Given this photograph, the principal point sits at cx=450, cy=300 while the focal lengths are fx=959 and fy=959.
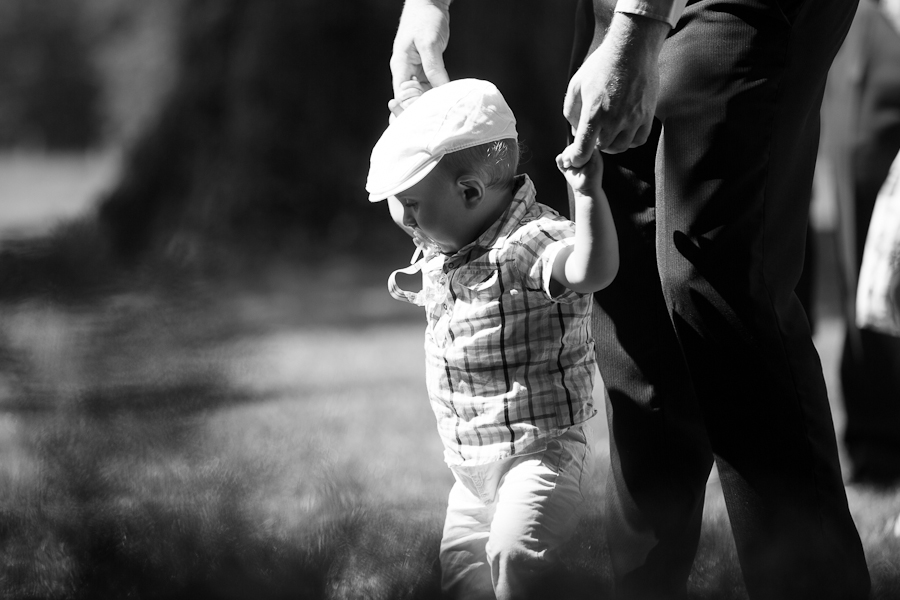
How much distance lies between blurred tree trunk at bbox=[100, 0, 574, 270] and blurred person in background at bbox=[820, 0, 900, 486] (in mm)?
3301

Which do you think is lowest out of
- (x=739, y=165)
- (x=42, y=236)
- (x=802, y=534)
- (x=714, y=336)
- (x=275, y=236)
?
(x=275, y=236)

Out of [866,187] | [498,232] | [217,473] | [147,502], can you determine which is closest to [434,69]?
[498,232]

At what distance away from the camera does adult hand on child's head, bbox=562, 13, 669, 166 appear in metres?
1.15

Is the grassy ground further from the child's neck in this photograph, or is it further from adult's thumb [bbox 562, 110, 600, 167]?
adult's thumb [bbox 562, 110, 600, 167]

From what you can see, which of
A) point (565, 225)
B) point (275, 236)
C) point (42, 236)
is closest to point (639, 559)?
point (565, 225)

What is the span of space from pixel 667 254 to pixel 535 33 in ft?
16.8

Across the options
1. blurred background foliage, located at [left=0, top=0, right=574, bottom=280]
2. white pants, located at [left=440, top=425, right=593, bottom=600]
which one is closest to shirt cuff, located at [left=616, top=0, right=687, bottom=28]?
white pants, located at [left=440, top=425, right=593, bottom=600]

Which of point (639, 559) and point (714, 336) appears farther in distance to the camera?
point (639, 559)

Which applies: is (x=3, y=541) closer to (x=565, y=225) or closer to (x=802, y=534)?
(x=565, y=225)

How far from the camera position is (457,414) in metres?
1.47

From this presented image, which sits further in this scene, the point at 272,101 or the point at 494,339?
the point at 272,101

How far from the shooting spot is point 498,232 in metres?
1.46

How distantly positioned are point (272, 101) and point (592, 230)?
5.38 metres

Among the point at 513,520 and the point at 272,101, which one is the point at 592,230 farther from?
the point at 272,101
